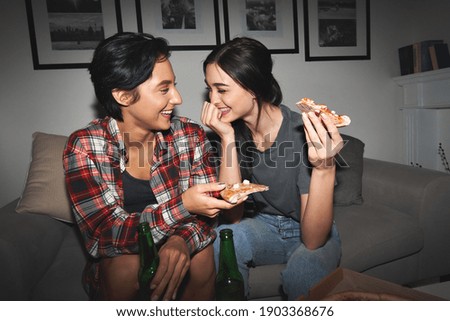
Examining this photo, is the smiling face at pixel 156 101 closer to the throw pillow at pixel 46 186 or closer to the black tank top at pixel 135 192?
the black tank top at pixel 135 192

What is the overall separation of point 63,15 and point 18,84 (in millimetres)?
548

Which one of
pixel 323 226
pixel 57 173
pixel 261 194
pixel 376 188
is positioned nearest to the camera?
pixel 323 226

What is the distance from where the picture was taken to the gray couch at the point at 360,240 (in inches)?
54.1

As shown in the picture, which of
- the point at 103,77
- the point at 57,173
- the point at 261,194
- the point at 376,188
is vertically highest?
the point at 103,77

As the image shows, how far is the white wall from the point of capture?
225 cm

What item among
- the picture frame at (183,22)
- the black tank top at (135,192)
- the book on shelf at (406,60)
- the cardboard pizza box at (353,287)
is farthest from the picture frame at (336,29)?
the cardboard pizza box at (353,287)

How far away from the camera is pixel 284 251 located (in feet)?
5.07

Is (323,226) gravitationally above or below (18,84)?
below

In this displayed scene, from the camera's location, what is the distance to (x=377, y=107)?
293 centimetres

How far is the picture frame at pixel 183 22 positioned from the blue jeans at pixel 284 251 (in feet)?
4.64

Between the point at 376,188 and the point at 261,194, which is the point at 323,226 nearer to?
the point at 261,194

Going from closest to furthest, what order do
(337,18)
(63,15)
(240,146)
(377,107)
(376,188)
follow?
(240,146), (376,188), (63,15), (337,18), (377,107)

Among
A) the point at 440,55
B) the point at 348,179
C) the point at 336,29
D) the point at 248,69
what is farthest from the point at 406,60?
the point at 248,69
